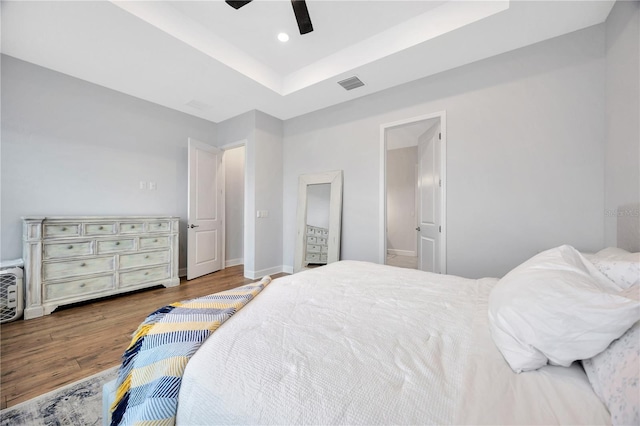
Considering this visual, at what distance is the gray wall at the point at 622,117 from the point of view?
161cm

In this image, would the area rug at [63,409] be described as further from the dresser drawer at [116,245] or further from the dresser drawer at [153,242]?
the dresser drawer at [153,242]

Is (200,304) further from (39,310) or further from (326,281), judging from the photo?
(39,310)

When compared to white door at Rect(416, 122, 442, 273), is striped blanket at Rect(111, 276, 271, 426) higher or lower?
lower

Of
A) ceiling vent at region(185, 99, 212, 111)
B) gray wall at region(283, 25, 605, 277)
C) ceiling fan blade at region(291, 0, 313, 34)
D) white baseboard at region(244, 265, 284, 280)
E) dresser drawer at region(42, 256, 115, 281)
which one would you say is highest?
ceiling vent at region(185, 99, 212, 111)

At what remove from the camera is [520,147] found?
2408 mm

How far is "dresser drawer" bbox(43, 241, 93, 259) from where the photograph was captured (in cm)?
255

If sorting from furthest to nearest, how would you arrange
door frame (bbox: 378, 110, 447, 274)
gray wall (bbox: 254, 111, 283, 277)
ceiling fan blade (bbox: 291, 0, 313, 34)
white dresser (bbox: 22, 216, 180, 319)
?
1. gray wall (bbox: 254, 111, 283, 277)
2. door frame (bbox: 378, 110, 447, 274)
3. white dresser (bbox: 22, 216, 180, 319)
4. ceiling fan blade (bbox: 291, 0, 313, 34)

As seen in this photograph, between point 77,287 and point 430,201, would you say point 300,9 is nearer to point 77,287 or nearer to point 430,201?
point 430,201

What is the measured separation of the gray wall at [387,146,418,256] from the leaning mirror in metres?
3.12

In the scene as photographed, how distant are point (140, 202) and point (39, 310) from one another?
5.24ft

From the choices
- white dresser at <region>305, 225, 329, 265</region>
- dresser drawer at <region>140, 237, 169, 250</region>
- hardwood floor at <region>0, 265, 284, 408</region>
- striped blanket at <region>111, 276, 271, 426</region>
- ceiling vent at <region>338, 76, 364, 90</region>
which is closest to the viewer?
striped blanket at <region>111, 276, 271, 426</region>

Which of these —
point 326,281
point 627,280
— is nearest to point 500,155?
point 627,280

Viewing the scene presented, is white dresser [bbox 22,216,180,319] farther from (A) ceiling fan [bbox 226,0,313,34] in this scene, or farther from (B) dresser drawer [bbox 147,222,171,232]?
(A) ceiling fan [bbox 226,0,313,34]

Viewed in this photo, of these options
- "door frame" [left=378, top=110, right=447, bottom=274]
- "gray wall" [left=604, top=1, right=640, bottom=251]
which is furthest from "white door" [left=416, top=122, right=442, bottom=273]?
"gray wall" [left=604, top=1, right=640, bottom=251]
